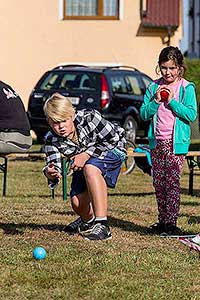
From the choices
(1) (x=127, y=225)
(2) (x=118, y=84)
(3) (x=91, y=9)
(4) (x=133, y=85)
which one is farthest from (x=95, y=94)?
(1) (x=127, y=225)

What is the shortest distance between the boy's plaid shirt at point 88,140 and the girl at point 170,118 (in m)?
0.44

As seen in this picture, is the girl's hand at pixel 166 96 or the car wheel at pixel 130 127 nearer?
the girl's hand at pixel 166 96

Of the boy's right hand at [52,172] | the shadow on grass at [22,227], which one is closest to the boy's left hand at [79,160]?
the boy's right hand at [52,172]

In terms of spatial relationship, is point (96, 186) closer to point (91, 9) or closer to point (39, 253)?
point (39, 253)

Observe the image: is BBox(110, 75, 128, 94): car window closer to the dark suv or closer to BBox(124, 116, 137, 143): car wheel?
the dark suv

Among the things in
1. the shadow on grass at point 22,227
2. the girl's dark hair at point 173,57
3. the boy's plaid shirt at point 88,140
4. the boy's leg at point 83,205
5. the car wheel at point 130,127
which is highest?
the girl's dark hair at point 173,57

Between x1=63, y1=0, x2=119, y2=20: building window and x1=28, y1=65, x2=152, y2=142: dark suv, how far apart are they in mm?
5973

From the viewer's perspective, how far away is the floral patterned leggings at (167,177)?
27.6ft

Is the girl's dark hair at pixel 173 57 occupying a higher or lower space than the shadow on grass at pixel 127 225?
higher

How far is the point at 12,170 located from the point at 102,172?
7922mm

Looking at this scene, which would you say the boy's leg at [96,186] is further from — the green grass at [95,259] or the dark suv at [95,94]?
the dark suv at [95,94]

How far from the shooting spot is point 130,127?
1944 cm

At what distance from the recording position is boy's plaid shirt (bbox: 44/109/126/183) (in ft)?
26.4

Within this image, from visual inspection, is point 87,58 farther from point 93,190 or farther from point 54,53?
point 93,190
